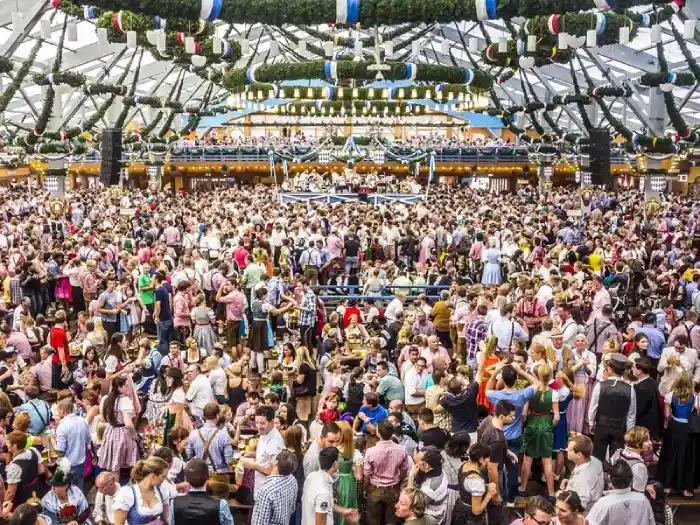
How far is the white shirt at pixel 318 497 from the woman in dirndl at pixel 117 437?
1.83 metres

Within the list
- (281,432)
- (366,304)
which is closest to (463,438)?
(281,432)

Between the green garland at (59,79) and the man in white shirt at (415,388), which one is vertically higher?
the green garland at (59,79)

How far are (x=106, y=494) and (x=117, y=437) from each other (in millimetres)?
1277

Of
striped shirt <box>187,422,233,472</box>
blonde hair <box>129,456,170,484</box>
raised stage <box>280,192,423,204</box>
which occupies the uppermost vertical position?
raised stage <box>280,192,423,204</box>

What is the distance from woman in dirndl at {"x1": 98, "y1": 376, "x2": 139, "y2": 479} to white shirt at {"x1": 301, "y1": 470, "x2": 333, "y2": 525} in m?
1.83

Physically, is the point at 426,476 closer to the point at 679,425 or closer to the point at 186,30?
the point at 679,425

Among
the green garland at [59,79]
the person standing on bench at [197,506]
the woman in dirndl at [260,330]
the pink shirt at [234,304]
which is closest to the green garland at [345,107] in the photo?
the green garland at [59,79]

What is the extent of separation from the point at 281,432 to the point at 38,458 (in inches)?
63.1

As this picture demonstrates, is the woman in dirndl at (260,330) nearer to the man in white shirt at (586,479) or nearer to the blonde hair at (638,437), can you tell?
the man in white shirt at (586,479)

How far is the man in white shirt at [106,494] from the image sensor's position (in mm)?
4504

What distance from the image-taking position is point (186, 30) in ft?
43.7

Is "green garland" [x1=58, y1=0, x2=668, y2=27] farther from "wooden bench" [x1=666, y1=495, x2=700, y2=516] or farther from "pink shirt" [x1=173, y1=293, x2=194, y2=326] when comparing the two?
"wooden bench" [x1=666, y1=495, x2=700, y2=516]

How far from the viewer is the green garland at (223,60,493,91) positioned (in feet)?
52.1

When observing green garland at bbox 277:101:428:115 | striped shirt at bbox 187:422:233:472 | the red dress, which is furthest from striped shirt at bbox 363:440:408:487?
green garland at bbox 277:101:428:115
